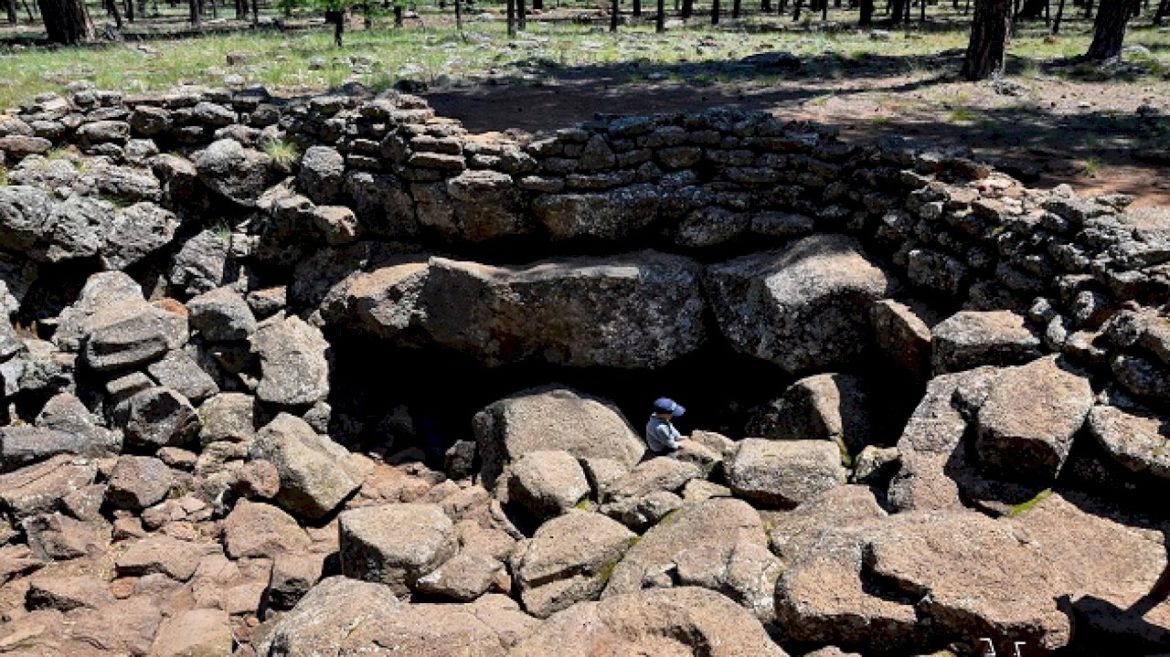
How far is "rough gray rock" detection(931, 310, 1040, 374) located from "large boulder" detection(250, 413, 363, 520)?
608 centimetres

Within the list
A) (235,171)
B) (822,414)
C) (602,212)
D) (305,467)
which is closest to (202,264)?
(235,171)

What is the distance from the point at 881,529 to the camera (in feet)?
17.0

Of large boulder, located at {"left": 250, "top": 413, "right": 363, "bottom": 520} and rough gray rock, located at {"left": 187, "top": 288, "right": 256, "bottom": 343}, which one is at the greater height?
rough gray rock, located at {"left": 187, "top": 288, "right": 256, "bottom": 343}

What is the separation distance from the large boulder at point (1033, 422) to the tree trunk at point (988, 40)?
9.44 m

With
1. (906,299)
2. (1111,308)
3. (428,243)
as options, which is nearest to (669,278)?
(906,299)

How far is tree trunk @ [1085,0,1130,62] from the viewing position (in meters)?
16.4

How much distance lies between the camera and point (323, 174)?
37.9 feet

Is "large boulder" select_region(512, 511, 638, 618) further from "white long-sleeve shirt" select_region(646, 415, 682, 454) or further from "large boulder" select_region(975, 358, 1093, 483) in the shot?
"large boulder" select_region(975, 358, 1093, 483)

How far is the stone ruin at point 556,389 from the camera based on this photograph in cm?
517

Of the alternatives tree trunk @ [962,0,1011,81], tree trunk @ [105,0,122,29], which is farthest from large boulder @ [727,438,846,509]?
tree trunk @ [105,0,122,29]

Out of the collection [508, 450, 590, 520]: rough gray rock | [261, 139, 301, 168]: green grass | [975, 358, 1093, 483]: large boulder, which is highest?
[261, 139, 301, 168]: green grass

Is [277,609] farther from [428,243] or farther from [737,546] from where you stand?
[428,243]

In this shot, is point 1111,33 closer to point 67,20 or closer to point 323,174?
point 323,174

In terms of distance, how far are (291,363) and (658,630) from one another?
284 inches
